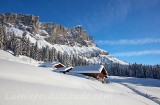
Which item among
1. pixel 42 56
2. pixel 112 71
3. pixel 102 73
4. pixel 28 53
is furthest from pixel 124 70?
pixel 102 73

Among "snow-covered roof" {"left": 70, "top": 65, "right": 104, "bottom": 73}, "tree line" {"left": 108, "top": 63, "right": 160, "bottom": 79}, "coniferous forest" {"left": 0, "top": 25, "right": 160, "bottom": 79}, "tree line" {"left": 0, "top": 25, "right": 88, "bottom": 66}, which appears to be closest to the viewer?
"snow-covered roof" {"left": 70, "top": 65, "right": 104, "bottom": 73}

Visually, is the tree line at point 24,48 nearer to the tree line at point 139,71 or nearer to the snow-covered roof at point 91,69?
the tree line at point 139,71

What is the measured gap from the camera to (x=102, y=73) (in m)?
59.1

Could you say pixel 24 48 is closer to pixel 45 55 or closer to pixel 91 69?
pixel 45 55

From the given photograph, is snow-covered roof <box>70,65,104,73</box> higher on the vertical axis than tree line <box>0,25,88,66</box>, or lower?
lower

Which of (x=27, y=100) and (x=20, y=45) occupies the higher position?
(x=20, y=45)

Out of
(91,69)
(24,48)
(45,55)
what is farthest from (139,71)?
(91,69)

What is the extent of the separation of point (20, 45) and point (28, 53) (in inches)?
239

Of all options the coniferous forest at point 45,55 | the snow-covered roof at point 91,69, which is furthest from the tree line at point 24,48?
the snow-covered roof at point 91,69

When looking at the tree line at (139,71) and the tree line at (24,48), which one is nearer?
the tree line at (24,48)

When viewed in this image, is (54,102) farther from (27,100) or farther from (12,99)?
(12,99)

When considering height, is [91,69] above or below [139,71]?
above

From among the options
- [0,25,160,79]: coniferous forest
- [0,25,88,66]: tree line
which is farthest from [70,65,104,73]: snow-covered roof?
[0,25,160,79]: coniferous forest

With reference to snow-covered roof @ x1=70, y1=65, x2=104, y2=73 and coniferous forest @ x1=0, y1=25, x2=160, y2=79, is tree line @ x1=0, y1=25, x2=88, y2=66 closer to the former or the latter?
coniferous forest @ x1=0, y1=25, x2=160, y2=79
